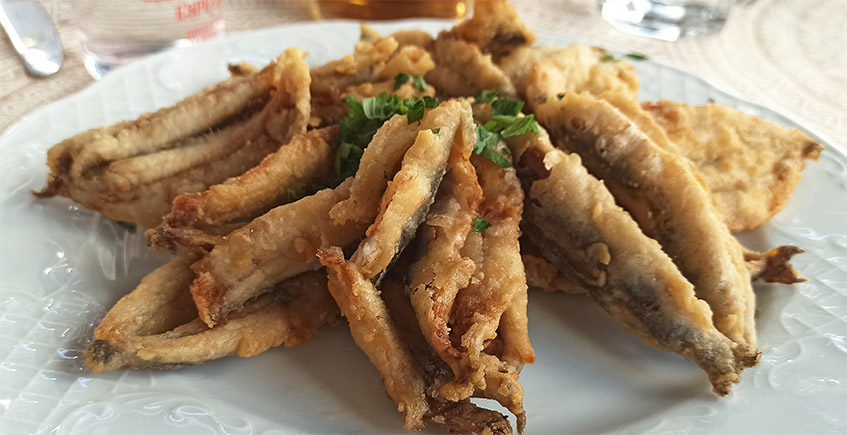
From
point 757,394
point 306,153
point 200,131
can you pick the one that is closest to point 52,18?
point 200,131

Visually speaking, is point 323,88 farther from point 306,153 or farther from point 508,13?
point 508,13

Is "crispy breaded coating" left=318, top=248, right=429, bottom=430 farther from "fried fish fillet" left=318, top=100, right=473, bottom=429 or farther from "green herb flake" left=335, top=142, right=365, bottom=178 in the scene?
"green herb flake" left=335, top=142, right=365, bottom=178

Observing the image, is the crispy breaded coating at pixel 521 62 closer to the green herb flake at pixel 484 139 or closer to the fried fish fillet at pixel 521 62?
the fried fish fillet at pixel 521 62

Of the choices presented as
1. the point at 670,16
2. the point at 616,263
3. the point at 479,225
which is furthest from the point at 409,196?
the point at 670,16

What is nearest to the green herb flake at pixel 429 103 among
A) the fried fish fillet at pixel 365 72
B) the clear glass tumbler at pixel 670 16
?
the fried fish fillet at pixel 365 72

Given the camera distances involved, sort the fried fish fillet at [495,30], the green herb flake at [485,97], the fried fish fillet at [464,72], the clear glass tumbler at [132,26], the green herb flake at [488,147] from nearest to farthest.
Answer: the green herb flake at [488,147] < the green herb flake at [485,97] < the fried fish fillet at [464,72] < the fried fish fillet at [495,30] < the clear glass tumbler at [132,26]

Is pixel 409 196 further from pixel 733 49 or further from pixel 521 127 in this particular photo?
pixel 733 49
